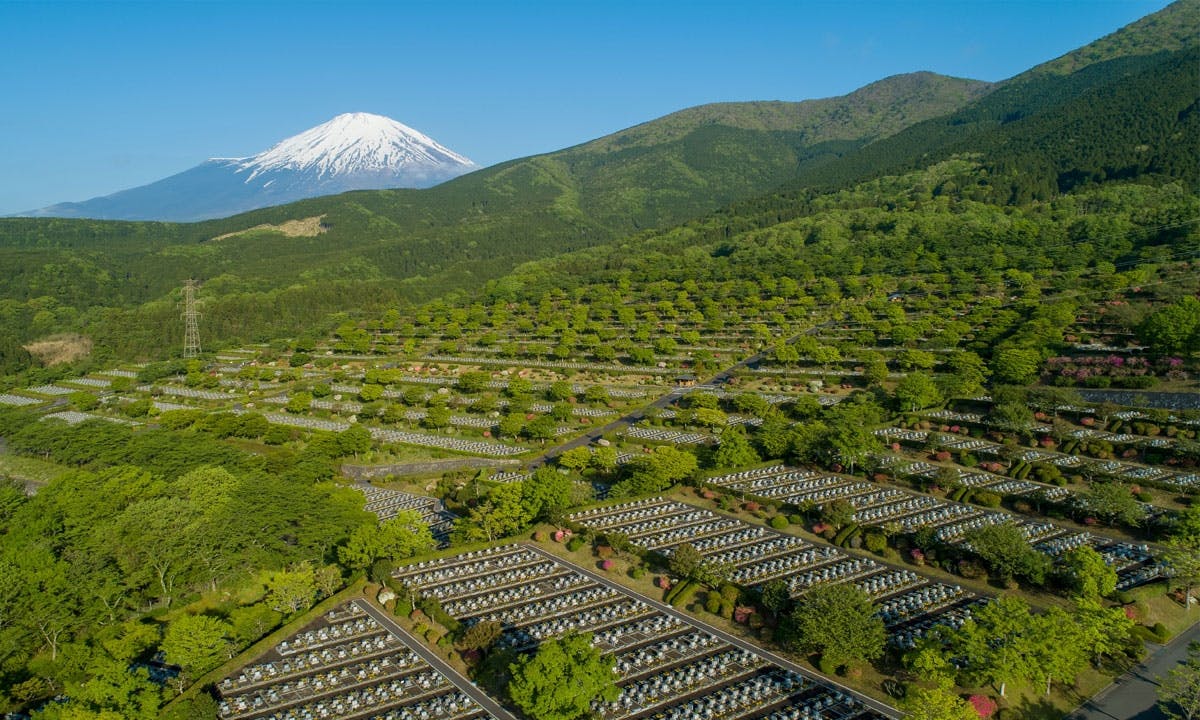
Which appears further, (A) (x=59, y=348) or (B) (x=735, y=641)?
(A) (x=59, y=348)

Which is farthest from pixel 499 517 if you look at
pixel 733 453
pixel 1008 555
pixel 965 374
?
pixel 965 374

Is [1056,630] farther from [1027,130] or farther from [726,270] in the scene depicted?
[1027,130]

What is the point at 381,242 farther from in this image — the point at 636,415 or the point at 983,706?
the point at 983,706

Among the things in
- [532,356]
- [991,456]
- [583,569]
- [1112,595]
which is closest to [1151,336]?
[991,456]

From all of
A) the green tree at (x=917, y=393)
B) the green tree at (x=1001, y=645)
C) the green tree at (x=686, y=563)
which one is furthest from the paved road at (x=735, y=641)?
the green tree at (x=917, y=393)

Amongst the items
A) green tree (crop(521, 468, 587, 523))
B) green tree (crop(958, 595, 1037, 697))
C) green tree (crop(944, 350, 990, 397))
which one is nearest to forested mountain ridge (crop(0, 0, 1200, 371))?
green tree (crop(521, 468, 587, 523))

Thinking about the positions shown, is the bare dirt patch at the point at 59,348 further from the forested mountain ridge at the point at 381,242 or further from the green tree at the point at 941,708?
the green tree at the point at 941,708

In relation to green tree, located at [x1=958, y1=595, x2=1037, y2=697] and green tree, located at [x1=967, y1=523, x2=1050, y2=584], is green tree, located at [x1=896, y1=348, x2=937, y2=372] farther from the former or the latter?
green tree, located at [x1=958, y1=595, x2=1037, y2=697]

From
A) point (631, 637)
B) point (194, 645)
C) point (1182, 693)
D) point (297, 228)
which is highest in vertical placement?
point (297, 228)
